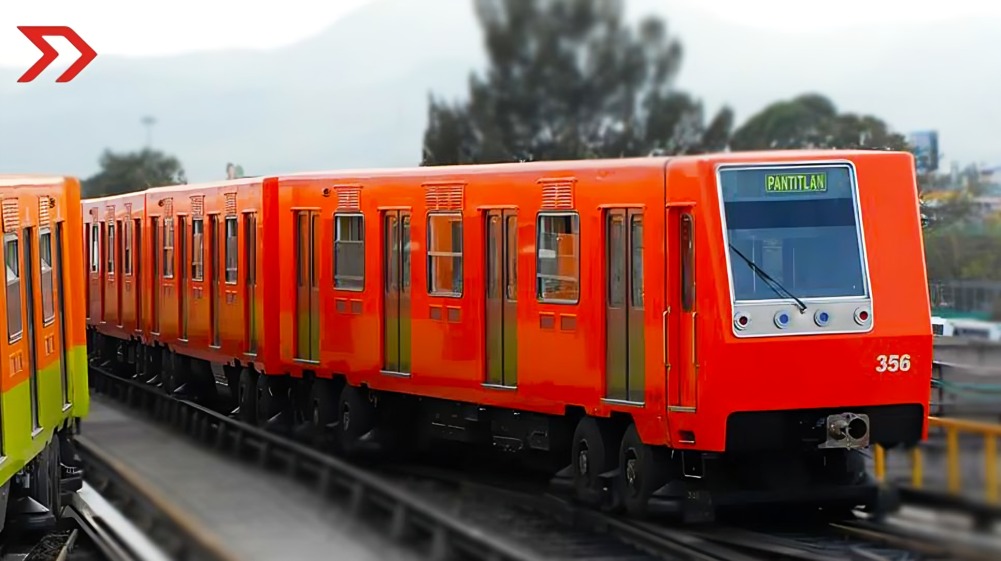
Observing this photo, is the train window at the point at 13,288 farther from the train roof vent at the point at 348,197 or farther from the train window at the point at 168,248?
the train window at the point at 168,248

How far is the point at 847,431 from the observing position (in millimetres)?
10117

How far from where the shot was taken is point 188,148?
6.21m

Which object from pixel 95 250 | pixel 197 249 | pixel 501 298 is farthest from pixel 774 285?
pixel 95 250

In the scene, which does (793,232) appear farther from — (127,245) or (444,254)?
(127,245)

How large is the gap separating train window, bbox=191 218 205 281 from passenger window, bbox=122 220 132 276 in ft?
11.9

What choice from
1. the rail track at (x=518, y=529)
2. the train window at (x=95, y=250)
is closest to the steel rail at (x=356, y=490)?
the rail track at (x=518, y=529)

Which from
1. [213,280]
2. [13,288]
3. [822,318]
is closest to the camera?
[13,288]

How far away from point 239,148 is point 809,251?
16.2 ft

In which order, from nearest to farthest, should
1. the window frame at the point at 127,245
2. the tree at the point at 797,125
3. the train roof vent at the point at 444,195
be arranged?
1. the tree at the point at 797,125
2. the train roof vent at the point at 444,195
3. the window frame at the point at 127,245

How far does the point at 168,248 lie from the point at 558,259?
975cm

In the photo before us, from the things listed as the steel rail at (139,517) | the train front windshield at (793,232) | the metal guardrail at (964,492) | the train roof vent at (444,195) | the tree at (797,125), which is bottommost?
the steel rail at (139,517)

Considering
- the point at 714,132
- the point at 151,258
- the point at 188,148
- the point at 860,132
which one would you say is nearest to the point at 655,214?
the point at 860,132

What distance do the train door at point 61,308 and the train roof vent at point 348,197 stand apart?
2897 mm

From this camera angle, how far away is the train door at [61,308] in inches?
458
